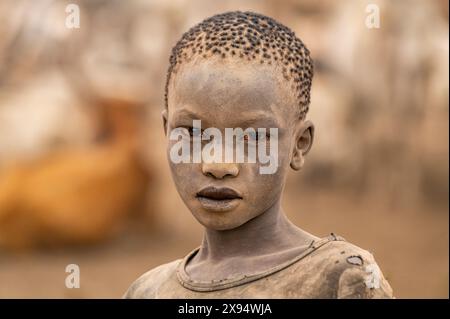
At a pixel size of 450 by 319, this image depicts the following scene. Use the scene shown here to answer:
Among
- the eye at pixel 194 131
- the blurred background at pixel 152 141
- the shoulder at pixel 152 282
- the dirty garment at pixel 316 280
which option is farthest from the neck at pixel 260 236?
the blurred background at pixel 152 141

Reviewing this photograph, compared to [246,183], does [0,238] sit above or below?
below

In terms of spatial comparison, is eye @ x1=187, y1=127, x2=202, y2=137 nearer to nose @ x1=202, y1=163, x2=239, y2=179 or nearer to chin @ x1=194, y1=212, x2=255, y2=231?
nose @ x1=202, y1=163, x2=239, y2=179

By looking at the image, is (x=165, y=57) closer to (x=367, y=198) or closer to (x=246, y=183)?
(x=367, y=198)

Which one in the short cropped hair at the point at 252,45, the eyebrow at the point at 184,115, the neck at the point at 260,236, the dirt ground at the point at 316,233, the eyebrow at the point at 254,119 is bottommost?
the dirt ground at the point at 316,233

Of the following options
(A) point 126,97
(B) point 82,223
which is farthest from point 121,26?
(B) point 82,223

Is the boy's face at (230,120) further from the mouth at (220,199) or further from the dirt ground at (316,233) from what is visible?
the dirt ground at (316,233)

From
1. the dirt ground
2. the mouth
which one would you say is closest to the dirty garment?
the mouth

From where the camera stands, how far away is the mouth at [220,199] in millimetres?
3010

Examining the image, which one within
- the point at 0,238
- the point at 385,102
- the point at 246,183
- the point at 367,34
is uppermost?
the point at 367,34

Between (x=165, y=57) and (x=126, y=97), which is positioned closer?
(x=126, y=97)

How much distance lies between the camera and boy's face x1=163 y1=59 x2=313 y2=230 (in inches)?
117
